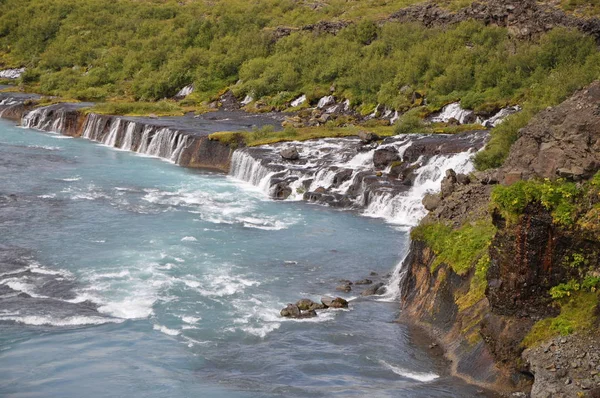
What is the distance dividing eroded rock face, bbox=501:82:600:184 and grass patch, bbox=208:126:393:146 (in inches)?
1283

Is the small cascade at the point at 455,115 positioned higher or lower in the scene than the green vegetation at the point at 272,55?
lower

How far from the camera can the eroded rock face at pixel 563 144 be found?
22.1 m

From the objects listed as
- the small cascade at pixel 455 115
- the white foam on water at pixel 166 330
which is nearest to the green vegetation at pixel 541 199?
the white foam on water at pixel 166 330

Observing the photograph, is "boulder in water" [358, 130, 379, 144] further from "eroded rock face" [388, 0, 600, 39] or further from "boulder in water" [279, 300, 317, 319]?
"boulder in water" [279, 300, 317, 319]

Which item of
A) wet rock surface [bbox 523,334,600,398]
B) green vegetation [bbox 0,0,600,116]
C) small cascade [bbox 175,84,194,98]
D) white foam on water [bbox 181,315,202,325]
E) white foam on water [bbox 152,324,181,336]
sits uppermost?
green vegetation [bbox 0,0,600,116]

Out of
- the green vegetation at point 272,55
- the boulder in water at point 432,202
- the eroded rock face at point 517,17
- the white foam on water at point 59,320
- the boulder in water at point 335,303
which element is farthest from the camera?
the eroded rock face at point 517,17

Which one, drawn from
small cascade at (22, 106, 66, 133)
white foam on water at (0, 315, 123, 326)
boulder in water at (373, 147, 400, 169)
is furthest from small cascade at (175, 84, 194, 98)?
white foam on water at (0, 315, 123, 326)

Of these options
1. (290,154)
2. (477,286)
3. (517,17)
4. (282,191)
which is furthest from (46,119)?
(477,286)

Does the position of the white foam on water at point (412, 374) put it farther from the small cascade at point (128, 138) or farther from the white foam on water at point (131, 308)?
the small cascade at point (128, 138)

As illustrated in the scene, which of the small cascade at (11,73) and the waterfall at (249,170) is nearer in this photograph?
the waterfall at (249,170)

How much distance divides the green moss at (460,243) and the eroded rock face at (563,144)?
195 centimetres

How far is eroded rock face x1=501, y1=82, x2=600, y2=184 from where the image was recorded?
22.1 metres

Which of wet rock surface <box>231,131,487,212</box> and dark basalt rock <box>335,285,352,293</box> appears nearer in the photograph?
dark basalt rock <box>335,285,352,293</box>

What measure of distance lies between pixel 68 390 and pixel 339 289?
12.4 m
